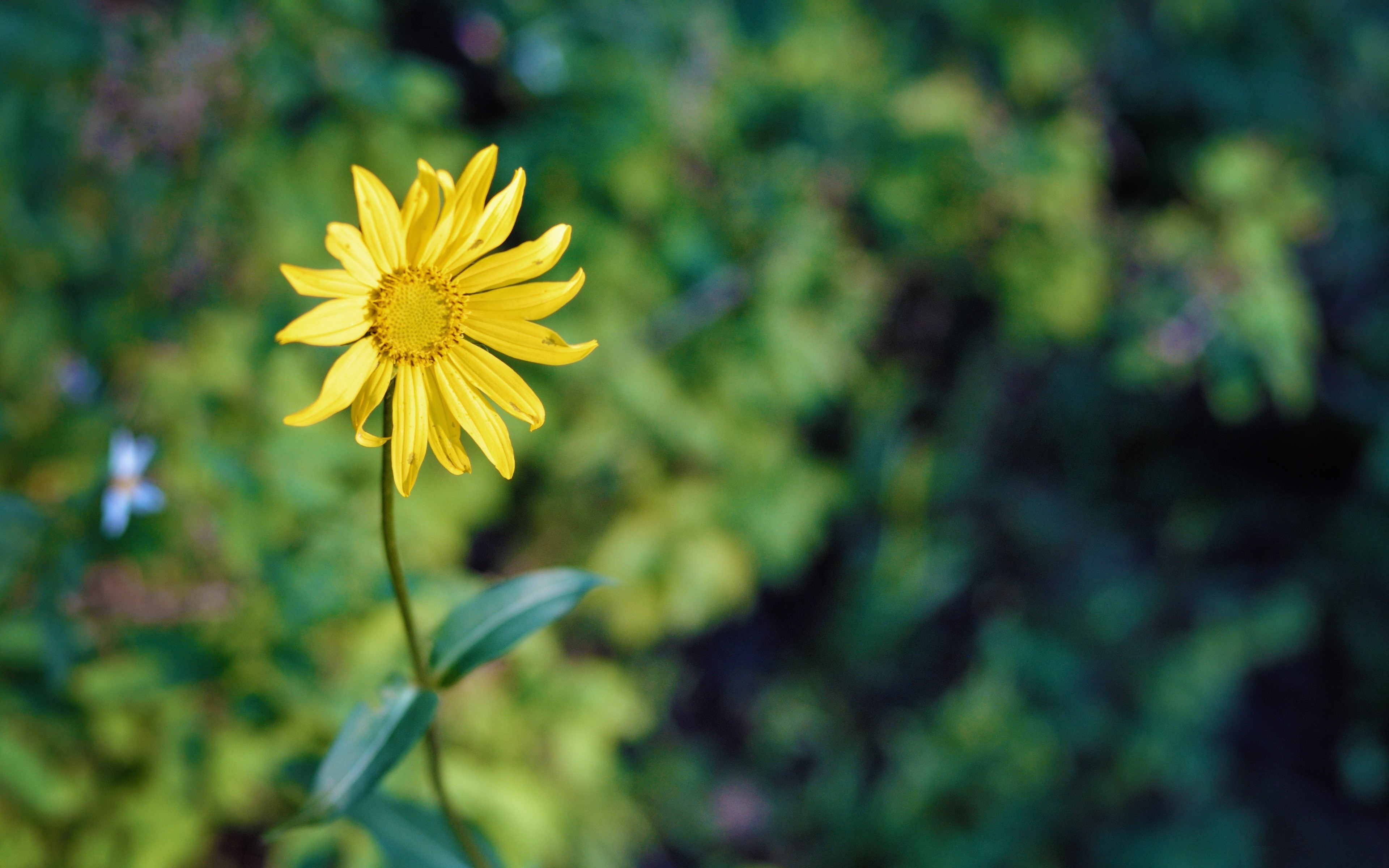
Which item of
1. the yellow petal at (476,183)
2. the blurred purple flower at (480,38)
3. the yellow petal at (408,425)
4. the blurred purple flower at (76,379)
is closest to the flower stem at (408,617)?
the yellow petal at (408,425)

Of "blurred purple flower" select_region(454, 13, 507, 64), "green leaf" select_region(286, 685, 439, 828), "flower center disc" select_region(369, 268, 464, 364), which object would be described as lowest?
"green leaf" select_region(286, 685, 439, 828)

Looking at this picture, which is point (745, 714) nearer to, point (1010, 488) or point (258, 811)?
point (1010, 488)

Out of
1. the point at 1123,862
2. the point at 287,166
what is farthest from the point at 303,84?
the point at 1123,862

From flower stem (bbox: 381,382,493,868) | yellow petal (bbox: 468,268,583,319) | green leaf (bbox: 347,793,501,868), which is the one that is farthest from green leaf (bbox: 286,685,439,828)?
yellow petal (bbox: 468,268,583,319)

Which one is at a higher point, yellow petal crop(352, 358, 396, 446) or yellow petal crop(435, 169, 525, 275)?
yellow petal crop(435, 169, 525, 275)

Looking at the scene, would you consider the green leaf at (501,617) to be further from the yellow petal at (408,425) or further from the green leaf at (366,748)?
the yellow petal at (408,425)

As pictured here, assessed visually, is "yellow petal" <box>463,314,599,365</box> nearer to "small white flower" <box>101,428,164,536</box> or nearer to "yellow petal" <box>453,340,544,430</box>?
"yellow petal" <box>453,340,544,430</box>

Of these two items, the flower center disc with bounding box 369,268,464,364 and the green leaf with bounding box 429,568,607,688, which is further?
the green leaf with bounding box 429,568,607,688
